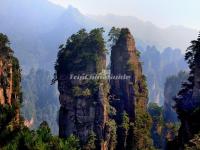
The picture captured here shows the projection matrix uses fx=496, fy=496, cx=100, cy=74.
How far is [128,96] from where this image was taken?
7188 cm

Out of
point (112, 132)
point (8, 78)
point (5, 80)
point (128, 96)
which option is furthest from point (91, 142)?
point (5, 80)

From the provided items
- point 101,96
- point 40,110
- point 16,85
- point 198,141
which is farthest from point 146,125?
point 40,110

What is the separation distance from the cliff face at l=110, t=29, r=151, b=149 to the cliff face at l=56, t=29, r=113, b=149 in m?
3.21

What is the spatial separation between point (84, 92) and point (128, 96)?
7625 mm

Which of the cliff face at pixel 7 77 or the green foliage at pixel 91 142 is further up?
the cliff face at pixel 7 77

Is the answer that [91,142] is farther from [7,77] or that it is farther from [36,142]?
[36,142]

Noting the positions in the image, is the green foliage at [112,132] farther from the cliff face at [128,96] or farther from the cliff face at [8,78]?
the cliff face at [8,78]

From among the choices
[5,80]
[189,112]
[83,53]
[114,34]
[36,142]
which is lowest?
[36,142]

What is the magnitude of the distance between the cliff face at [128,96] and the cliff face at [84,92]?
10.5 ft

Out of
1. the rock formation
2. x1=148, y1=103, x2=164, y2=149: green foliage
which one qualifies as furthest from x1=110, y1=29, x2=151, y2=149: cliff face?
x1=148, y1=103, x2=164, y2=149: green foliage

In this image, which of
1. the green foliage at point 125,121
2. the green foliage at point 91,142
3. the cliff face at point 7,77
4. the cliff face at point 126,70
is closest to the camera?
the cliff face at point 7,77

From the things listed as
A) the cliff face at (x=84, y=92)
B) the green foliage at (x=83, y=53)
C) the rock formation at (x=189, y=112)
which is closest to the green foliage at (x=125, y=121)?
the cliff face at (x=84, y=92)

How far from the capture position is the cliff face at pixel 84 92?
67.2 metres

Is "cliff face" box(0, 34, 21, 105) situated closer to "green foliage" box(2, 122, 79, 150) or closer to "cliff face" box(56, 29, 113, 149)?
"cliff face" box(56, 29, 113, 149)
